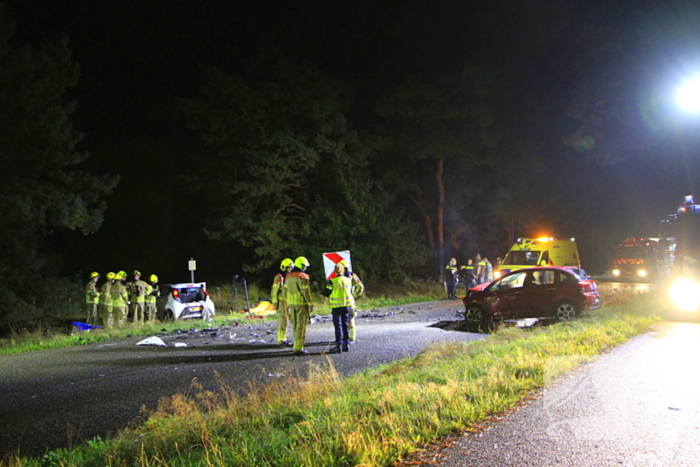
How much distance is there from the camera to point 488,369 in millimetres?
7801

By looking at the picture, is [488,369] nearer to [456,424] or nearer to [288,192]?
[456,424]

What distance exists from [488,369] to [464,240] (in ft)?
125

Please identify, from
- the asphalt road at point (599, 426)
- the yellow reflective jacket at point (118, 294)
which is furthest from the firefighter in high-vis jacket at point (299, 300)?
the yellow reflective jacket at point (118, 294)

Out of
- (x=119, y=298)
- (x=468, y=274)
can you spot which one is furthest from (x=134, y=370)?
(x=468, y=274)

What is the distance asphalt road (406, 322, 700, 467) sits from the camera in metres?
4.61

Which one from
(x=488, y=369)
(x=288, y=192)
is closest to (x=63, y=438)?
(x=488, y=369)

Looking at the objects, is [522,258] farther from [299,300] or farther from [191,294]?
[299,300]

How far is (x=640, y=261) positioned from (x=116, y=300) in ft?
88.7

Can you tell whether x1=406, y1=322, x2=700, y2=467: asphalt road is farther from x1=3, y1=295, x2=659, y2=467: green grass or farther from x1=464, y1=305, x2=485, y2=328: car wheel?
x1=464, y1=305, x2=485, y2=328: car wheel

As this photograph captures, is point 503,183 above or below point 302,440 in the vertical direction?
above

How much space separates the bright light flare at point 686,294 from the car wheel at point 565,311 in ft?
11.6

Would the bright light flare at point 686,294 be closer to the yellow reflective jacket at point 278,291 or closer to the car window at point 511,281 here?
the car window at point 511,281

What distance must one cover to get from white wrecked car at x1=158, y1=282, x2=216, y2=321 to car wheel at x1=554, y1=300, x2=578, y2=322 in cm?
1112

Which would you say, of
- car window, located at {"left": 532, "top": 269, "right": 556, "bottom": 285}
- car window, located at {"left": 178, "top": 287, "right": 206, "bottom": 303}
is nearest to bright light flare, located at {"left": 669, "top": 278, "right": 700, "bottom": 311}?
car window, located at {"left": 532, "top": 269, "right": 556, "bottom": 285}
